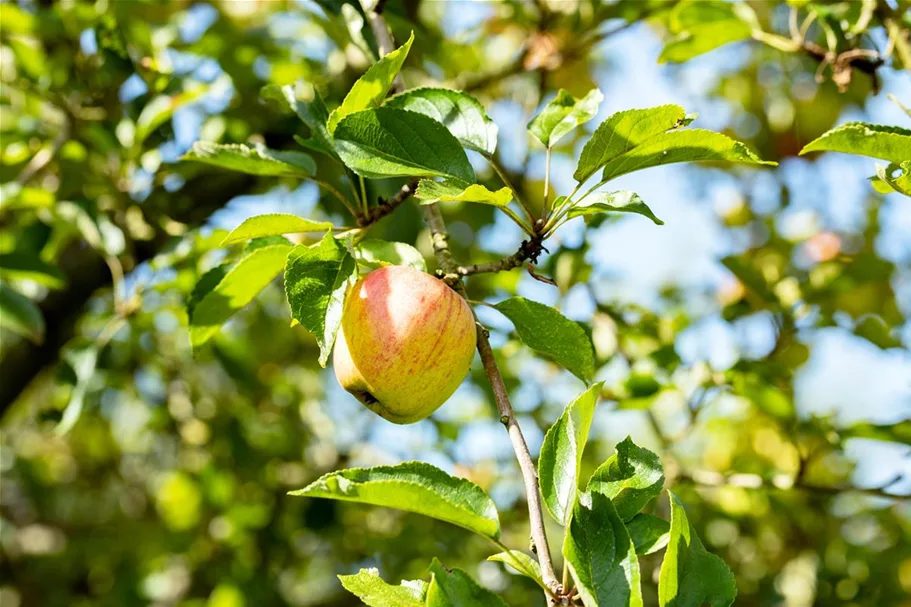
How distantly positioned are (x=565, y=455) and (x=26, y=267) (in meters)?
1.15

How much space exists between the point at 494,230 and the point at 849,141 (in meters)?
1.55

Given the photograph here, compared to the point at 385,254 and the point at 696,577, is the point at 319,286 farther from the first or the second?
the point at 696,577

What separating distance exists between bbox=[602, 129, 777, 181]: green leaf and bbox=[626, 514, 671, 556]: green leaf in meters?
0.36

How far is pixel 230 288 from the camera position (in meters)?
1.13

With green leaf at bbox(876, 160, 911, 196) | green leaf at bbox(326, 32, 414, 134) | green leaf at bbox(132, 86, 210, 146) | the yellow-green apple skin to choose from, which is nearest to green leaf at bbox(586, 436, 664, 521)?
the yellow-green apple skin

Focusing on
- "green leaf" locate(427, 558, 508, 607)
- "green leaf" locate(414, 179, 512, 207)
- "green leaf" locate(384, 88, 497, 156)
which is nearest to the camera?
"green leaf" locate(427, 558, 508, 607)

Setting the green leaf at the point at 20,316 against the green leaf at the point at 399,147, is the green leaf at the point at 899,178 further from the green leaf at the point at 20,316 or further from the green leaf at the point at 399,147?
the green leaf at the point at 20,316

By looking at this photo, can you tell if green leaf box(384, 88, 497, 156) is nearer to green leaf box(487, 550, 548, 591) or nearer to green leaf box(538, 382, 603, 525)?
green leaf box(538, 382, 603, 525)

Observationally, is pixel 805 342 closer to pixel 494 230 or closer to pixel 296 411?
pixel 494 230

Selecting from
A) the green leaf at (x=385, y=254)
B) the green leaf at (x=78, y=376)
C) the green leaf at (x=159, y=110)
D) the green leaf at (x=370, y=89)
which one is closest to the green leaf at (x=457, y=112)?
the green leaf at (x=370, y=89)

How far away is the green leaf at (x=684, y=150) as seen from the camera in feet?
2.89

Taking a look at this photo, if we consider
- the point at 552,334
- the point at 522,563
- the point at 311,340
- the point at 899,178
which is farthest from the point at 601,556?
the point at 311,340

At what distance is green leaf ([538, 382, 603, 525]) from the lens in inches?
32.0

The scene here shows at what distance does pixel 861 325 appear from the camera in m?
1.69
